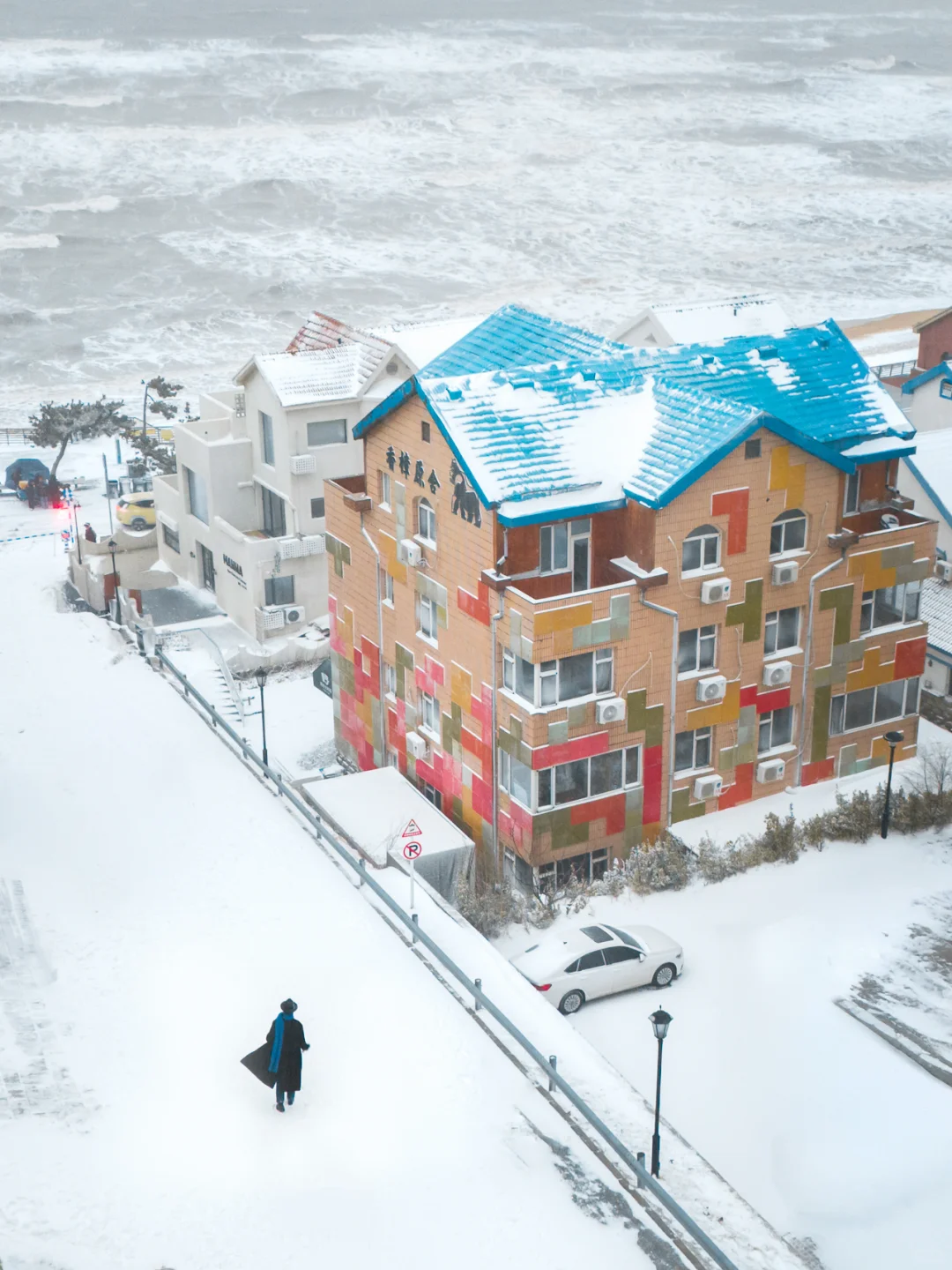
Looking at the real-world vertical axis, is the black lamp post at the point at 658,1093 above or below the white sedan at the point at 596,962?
above

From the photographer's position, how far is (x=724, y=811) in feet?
119

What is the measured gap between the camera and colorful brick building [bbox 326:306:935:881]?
32.3 meters

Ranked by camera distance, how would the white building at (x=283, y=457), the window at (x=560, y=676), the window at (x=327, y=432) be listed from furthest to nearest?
1. the window at (x=327, y=432)
2. the white building at (x=283, y=457)
3. the window at (x=560, y=676)

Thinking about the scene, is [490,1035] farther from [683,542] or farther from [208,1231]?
[683,542]

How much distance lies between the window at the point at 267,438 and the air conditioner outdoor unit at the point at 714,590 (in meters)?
22.7

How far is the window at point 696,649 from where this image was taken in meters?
34.0

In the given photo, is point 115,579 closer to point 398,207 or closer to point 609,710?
point 609,710

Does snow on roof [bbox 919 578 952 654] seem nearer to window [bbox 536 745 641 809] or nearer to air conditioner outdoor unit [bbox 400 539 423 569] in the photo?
window [bbox 536 745 641 809]

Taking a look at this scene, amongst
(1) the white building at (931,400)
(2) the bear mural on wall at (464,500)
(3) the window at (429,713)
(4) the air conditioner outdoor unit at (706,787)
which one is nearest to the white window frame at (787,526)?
(4) the air conditioner outdoor unit at (706,787)

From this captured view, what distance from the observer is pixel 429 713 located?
3675 centimetres

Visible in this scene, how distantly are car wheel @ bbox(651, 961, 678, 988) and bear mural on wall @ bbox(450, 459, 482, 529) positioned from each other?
9.92 m

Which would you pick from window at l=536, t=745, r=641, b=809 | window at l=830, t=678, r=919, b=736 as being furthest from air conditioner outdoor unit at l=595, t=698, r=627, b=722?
window at l=830, t=678, r=919, b=736

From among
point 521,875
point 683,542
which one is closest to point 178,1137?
point 521,875

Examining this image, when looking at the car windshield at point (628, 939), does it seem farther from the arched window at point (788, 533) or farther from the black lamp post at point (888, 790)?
the arched window at point (788, 533)
